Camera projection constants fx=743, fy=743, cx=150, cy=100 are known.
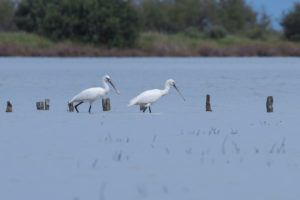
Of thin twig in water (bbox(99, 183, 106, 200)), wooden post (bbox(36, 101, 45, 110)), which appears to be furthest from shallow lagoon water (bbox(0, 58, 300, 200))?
wooden post (bbox(36, 101, 45, 110))

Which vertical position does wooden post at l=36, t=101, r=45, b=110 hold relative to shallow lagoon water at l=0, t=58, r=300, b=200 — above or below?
above

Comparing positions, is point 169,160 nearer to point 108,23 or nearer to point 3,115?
point 3,115

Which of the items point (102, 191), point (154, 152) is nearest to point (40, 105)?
point (154, 152)

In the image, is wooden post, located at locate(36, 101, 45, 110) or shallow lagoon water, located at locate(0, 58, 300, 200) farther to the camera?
wooden post, located at locate(36, 101, 45, 110)

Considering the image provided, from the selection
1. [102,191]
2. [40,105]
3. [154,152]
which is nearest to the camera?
[102,191]

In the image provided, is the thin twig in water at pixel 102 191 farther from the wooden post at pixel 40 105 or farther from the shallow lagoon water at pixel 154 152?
the wooden post at pixel 40 105

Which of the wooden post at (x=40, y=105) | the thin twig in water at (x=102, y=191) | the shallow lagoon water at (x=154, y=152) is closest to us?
the thin twig in water at (x=102, y=191)

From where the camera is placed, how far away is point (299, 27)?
6894 centimetres

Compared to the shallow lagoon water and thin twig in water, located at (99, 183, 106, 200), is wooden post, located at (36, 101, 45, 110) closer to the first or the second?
the shallow lagoon water

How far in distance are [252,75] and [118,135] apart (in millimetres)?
26545

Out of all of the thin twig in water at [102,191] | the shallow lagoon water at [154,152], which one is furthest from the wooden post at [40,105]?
the thin twig in water at [102,191]

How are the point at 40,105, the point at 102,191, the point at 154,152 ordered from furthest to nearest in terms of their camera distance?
the point at 40,105 → the point at 154,152 → the point at 102,191

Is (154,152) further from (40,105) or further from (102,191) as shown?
(40,105)

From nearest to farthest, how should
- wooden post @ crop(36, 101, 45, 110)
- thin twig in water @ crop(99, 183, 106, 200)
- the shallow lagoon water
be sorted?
1. thin twig in water @ crop(99, 183, 106, 200)
2. the shallow lagoon water
3. wooden post @ crop(36, 101, 45, 110)
